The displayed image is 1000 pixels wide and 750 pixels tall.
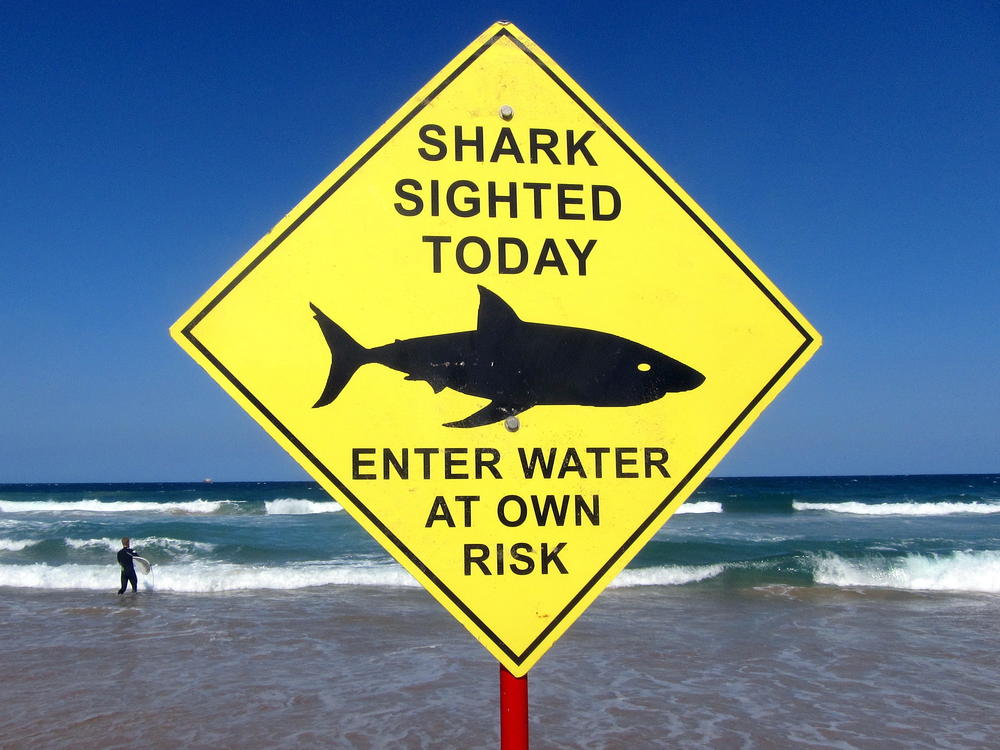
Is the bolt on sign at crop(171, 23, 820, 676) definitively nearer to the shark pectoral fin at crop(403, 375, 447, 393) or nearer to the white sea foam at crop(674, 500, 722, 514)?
the shark pectoral fin at crop(403, 375, 447, 393)

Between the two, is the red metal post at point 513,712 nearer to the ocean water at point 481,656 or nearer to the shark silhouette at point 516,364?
the shark silhouette at point 516,364

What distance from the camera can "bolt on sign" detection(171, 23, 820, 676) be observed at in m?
1.64

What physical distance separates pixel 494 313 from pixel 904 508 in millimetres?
43520

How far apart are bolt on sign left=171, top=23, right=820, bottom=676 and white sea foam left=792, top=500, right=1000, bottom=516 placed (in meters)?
39.8

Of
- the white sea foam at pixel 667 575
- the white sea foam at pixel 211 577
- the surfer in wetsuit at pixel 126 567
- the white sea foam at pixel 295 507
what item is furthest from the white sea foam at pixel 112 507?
the white sea foam at pixel 667 575

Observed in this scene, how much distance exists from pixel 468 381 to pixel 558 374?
19cm

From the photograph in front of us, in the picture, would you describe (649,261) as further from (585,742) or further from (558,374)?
(585,742)

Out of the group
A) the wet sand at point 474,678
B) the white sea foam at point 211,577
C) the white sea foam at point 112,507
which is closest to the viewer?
the wet sand at point 474,678

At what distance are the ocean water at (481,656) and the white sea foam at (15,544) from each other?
4.45 ft

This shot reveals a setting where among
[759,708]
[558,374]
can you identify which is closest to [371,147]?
[558,374]

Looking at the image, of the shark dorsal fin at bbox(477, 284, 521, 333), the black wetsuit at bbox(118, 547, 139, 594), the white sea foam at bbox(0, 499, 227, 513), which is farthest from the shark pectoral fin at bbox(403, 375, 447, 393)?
the white sea foam at bbox(0, 499, 227, 513)

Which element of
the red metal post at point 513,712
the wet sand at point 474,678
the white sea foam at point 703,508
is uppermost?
the red metal post at point 513,712

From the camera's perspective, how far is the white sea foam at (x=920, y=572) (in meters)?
17.0

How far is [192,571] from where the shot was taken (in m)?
18.0
